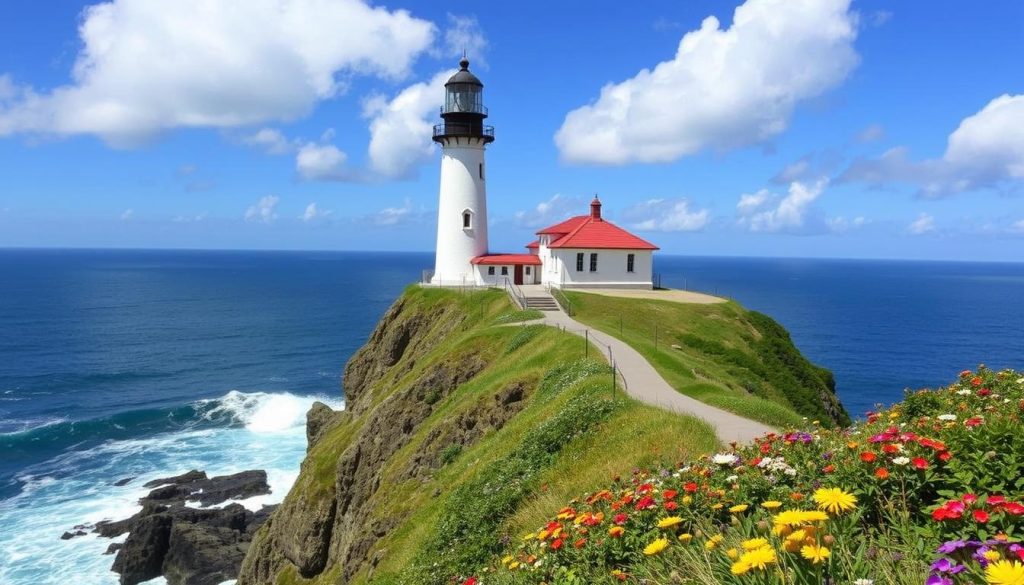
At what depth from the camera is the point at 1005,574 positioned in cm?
355

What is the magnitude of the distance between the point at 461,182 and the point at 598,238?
37.8 ft

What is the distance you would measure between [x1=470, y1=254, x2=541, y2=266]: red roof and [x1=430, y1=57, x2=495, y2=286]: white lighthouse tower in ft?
2.92

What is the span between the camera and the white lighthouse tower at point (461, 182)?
5212 cm

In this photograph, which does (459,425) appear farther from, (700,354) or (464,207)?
(464,207)

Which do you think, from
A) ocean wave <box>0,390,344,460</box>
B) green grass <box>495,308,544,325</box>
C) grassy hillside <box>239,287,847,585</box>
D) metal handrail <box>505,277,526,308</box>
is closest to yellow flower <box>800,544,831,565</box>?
grassy hillside <box>239,287,847,585</box>

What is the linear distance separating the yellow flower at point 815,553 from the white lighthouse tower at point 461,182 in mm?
48972

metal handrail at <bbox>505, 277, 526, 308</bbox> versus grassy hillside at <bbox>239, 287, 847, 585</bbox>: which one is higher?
metal handrail at <bbox>505, 277, 526, 308</bbox>

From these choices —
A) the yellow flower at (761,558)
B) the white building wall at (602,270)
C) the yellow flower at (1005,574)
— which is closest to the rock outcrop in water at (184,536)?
the white building wall at (602,270)

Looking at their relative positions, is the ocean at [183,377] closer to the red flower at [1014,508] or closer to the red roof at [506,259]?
the red roof at [506,259]

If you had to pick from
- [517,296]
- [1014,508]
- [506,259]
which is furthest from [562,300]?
Result: [1014,508]

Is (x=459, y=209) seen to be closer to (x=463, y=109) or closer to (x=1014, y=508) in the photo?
(x=463, y=109)

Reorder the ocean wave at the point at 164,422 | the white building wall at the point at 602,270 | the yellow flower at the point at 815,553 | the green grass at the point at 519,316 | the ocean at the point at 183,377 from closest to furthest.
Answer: the yellow flower at the point at 815,553 → the green grass at the point at 519,316 → the ocean at the point at 183,377 → the white building wall at the point at 602,270 → the ocean wave at the point at 164,422

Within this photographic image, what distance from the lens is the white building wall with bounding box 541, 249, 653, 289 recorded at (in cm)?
4956

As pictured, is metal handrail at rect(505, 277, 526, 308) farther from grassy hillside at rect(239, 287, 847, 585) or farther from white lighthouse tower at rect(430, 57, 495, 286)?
white lighthouse tower at rect(430, 57, 495, 286)
